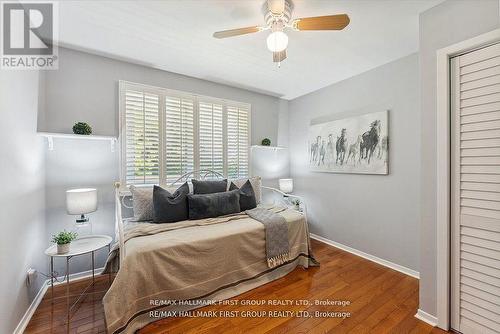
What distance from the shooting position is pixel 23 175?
163cm

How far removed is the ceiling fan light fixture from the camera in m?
1.51

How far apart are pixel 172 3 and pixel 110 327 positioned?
7.90 feet

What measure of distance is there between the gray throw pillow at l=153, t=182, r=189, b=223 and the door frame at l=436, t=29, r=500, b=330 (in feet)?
7.61

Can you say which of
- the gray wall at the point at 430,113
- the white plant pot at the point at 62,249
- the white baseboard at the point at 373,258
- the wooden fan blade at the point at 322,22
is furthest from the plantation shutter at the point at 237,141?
the gray wall at the point at 430,113

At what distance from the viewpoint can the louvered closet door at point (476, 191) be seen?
1391mm

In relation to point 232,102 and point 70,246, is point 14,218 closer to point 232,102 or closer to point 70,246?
point 70,246

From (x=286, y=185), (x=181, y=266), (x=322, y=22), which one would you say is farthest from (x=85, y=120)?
(x=286, y=185)

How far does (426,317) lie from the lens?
168 cm

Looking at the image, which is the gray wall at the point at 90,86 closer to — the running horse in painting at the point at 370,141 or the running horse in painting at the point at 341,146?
the running horse in painting at the point at 341,146

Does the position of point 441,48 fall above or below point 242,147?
above

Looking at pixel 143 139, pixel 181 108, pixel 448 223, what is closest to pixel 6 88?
pixel 143 139
